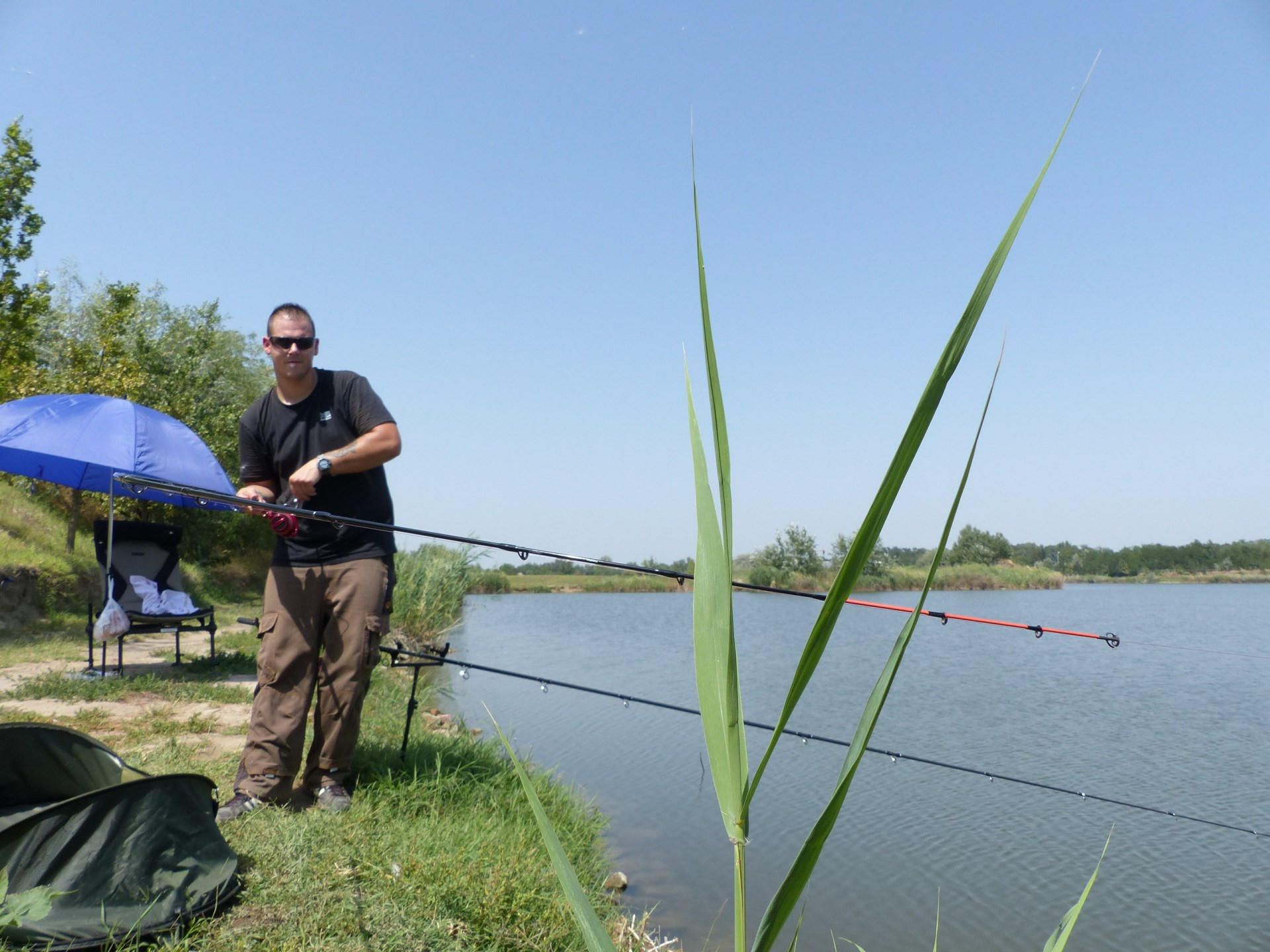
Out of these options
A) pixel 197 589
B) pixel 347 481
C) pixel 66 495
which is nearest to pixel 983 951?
pixel 347 481

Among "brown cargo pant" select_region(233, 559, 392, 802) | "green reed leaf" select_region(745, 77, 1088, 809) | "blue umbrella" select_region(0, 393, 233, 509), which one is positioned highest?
"blue umbrella" select_region(0, 393, 233, 509)

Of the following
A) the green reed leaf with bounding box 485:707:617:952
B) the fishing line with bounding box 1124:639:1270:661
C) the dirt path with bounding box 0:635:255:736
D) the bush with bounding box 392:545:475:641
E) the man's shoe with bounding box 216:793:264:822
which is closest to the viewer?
the green reed leaf with bounding box 485:707:617:952

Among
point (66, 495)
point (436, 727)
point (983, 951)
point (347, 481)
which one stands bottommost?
point (983, 951)

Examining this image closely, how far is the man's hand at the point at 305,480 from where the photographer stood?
319 cm

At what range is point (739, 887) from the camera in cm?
66

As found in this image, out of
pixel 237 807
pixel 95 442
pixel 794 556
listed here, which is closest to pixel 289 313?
pixel 237 807

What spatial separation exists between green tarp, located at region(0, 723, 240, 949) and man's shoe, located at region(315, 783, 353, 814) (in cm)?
64

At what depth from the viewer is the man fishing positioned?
10.8 feet

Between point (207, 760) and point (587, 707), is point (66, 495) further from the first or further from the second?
point (207, 760)

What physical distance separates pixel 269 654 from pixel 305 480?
2.31 feet

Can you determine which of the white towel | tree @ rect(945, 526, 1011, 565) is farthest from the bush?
tree @ rect(945, 526, 1011, 565)

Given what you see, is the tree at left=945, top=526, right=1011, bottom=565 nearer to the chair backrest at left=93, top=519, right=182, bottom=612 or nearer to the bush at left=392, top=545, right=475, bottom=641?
the bush at left=392, top=545, right=475, bottom=641

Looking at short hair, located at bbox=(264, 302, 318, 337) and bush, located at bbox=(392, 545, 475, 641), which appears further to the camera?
bush, located at bbox=(392, 545, 475, 641)

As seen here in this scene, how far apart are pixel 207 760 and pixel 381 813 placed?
4.14ft
